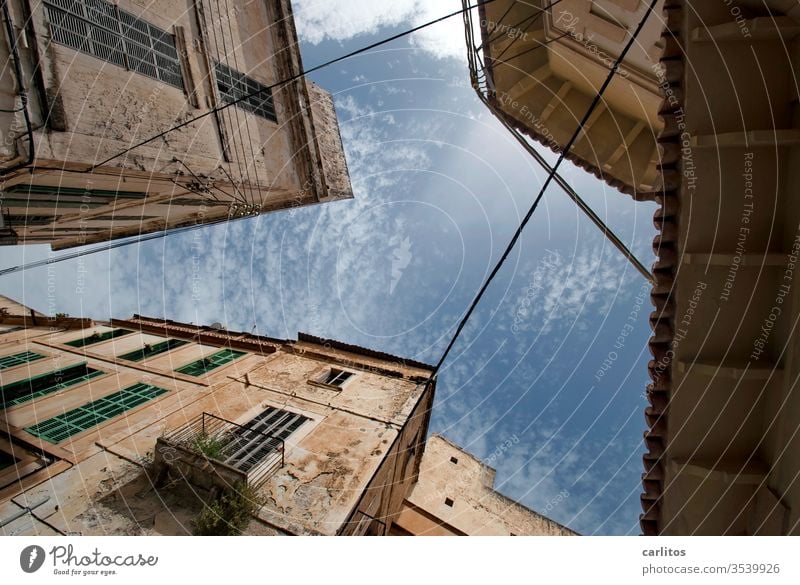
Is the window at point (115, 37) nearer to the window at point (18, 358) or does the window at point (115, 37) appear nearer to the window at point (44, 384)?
the window at point (44, 384)

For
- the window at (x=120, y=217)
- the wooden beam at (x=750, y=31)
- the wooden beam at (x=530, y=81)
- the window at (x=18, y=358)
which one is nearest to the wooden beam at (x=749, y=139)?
the wooden beam at (x=750, y=31)

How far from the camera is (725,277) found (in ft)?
16.9

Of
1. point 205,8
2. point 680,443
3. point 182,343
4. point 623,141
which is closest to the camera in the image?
point 680,443

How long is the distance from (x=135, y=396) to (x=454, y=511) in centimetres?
1214

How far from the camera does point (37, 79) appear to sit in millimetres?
6207

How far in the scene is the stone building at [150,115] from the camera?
6215 mm

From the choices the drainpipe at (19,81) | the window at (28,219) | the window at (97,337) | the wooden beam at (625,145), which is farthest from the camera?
the window at (97,337)

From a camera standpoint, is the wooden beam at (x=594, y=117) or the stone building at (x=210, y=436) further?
the wooden beam at (x=594, y=117)

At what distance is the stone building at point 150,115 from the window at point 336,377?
19.0 feet

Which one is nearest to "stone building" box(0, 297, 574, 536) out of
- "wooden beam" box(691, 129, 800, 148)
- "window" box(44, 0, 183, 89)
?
"wooden beam" box(691, 129, 800, 148)

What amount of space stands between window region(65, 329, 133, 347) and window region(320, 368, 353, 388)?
892 cm

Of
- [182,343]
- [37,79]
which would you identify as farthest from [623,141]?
[182,343]
